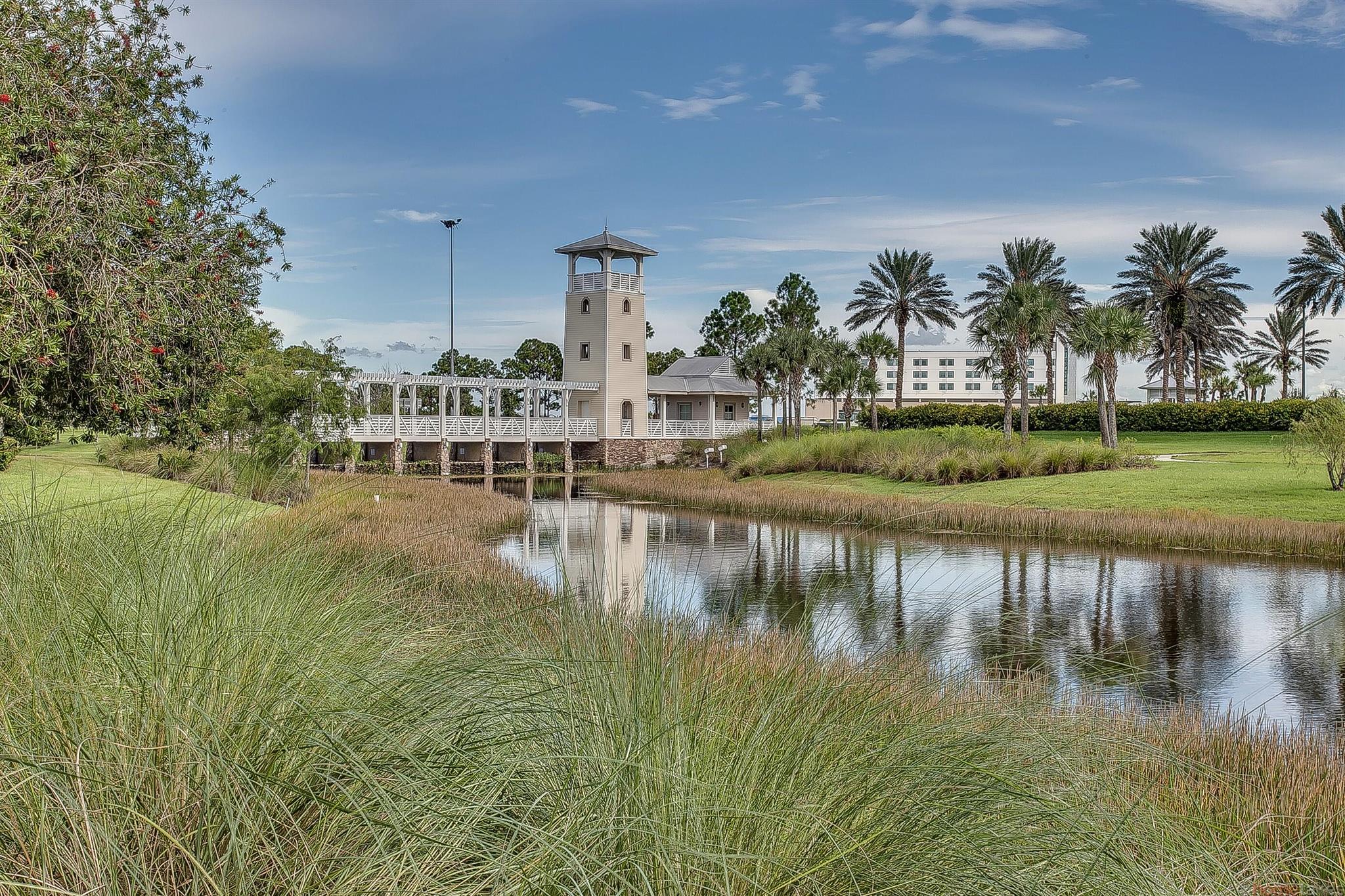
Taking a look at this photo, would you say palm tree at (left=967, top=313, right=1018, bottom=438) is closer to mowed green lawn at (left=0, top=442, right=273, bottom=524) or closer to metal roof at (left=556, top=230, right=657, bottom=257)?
metal roof at (left=556, top=230, right=657, bottom=257)

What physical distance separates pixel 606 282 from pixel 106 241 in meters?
42.7

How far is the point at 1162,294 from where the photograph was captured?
188 ft

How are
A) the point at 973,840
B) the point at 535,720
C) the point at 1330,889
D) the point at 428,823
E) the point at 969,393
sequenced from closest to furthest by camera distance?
the point at 428,823 → the point at 973,840 → the point at 535,720 → the point at 1330,889 → the point at 969,393

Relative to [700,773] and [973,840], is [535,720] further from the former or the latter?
[973,840]

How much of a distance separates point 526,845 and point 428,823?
1.00ft

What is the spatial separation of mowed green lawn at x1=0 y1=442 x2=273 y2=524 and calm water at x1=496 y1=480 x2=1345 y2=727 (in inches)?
66.8

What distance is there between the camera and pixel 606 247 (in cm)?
5050

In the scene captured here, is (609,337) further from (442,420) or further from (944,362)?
(944,362)

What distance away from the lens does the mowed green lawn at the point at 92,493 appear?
16.6ft

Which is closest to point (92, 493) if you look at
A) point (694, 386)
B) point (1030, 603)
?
point (1030, 603)

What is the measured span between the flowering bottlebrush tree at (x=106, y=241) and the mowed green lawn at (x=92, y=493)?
74 cm

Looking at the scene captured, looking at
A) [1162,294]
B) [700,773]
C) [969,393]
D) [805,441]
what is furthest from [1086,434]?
[969,393]

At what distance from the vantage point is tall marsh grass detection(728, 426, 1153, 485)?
29797 mm

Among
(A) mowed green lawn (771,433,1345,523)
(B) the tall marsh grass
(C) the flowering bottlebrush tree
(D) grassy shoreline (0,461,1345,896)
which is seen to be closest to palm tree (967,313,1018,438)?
(B) the tall marsh grass
